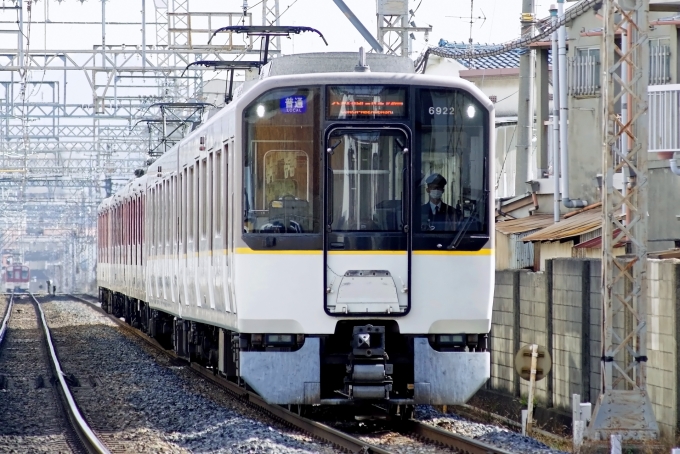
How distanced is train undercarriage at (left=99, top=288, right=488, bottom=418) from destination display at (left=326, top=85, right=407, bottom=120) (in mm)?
1531


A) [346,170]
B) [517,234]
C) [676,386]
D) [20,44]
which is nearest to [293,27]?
[346,170]

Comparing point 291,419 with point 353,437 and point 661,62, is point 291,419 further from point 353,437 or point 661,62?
point 661,62

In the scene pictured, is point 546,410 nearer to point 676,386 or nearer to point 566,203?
point 676,386

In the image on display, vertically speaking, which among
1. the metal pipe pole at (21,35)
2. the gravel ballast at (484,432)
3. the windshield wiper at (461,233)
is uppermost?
the metal pipe pole at (21,35)

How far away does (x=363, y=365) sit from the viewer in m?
9.52

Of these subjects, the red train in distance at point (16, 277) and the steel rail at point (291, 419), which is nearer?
the steel rail at point (291, 419)

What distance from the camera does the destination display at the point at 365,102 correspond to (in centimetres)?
966

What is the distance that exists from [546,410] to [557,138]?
635 centimetres

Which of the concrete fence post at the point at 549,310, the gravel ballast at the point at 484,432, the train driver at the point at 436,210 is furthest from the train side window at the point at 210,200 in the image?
the concrete fence post at the point at 549,310

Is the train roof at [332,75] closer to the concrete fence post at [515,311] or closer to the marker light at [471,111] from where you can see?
the marker light at [471,111]

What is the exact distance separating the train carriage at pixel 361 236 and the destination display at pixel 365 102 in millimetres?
10

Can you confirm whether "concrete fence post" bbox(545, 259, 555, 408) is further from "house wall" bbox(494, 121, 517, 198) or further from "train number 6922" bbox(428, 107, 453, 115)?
"house wall" bbox(494, 121, 517, 198)

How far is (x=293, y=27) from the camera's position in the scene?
13008mm

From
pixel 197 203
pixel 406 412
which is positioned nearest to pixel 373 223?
pixel 406 412
